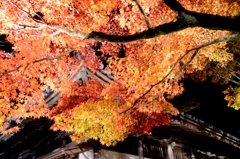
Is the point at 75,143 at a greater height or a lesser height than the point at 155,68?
lesser

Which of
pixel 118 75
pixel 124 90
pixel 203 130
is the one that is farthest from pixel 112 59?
pixel 203 130

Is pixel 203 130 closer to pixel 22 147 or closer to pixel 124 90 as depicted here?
pixel 124 90

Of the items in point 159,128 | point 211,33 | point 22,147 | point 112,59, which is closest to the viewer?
point 159,128

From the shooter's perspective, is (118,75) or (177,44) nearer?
(177,44)

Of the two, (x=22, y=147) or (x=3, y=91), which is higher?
(x=3, y=91)

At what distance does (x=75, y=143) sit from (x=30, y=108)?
5.22m

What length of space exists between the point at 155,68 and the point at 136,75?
1.26 meters

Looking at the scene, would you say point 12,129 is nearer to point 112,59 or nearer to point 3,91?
point 3,91

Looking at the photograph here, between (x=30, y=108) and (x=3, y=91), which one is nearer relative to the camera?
(x=30, y=108)

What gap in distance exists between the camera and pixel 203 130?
39.2 ft

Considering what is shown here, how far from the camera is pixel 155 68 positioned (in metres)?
12.1

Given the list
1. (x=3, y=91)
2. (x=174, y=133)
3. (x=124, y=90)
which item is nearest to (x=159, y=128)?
(x=174, y=133)

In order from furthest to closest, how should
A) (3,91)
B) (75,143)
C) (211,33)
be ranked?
(3,91) < (211,33) < (75,143)

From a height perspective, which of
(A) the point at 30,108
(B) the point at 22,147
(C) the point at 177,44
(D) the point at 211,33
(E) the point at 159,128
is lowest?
(B) the point at 22,147
